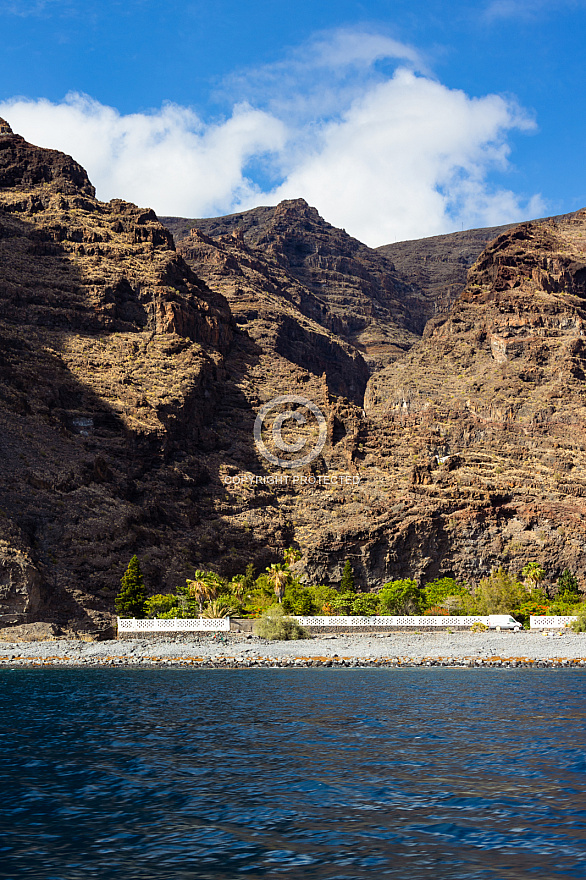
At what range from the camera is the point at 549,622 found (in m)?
82.2

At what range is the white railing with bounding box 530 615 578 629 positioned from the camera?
81.8 metres

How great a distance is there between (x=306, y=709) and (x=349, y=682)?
1115 cm

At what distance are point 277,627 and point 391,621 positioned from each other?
12600 millimetres

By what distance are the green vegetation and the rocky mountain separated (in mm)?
8171

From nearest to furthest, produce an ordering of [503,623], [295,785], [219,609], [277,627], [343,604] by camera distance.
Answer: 1. [295,785]
2. [277,627]
3. [503,623]
4. [219,609]
5. [343,604]

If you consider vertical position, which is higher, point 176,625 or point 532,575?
point 532,575

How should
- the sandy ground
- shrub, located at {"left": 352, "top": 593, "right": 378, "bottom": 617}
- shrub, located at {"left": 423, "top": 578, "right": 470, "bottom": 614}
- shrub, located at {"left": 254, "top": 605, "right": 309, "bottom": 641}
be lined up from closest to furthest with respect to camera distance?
the sandy ground → shrub, located at {"left": 254, "top": 605, "right": 309, "bottom": 641} → shrub, located at {"left": 352, "top": 593, "right": 378, "bottom": 617} → shrub, located at {"left": 423, "top": 578, "right": 470, "bottom": 614}

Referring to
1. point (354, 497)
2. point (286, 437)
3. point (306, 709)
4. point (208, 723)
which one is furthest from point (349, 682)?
point (286, 437)

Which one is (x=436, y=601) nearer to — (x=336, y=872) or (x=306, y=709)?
(x=306, y=709)

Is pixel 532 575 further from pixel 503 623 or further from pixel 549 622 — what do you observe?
pixel 503 623

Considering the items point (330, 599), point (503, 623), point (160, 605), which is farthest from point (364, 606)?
point (160, 605)

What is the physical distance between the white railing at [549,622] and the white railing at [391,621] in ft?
16.4

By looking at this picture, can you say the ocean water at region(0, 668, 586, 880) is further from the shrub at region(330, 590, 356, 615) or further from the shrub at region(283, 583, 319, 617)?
the shrub at region(330, 590, 356, 615)

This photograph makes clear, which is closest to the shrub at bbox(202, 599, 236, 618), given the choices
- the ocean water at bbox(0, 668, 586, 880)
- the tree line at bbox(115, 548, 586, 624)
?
the tree line at bbox(115, 548, 586, 624)
